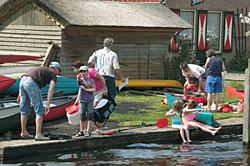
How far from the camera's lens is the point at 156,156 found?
382 inches

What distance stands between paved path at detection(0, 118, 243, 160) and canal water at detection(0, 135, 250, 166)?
0.12 meters

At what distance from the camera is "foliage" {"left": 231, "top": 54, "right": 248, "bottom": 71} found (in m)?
26.0

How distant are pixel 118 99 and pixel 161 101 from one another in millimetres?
1746

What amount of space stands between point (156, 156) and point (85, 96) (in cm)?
189

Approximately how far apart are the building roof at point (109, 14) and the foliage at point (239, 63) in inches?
229

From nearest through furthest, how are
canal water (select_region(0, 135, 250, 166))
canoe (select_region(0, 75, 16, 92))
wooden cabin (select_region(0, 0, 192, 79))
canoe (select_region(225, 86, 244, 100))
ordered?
canal water (select_region(0, 135, 250, 166)) → canoe (select_region(0, 75, 16, 92)) → canoe (select_region(225, 86, 244, 100)) → wooden cabin (select_region(0, 0, 192, 79))

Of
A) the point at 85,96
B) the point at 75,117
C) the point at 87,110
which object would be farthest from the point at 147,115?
the point at 85,96

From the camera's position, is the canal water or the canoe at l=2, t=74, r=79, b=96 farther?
the canoe at l=2, t=74, r=79, b=96

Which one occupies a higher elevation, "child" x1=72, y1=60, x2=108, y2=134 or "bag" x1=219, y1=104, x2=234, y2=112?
"child" x1=72, y1=60, x2=108, y2=134

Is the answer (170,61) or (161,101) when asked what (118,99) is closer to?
(161,101)

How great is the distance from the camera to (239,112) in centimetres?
1388

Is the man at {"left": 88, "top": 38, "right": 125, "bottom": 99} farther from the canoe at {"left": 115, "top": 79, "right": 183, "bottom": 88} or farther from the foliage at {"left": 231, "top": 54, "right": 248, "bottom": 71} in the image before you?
the foliage at {"left": 231, "top": 54, "right": 248, "bottom": 71}

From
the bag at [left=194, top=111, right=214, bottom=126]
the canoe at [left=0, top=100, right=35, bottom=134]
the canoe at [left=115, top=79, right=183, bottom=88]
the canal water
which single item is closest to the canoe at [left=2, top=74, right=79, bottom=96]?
the canoe at [left=115, top=79, right=183, bottom=88]

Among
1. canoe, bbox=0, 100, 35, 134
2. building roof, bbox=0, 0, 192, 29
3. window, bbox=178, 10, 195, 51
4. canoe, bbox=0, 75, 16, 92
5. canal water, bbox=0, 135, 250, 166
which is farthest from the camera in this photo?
window, bbox=178, 10, 195, 51
